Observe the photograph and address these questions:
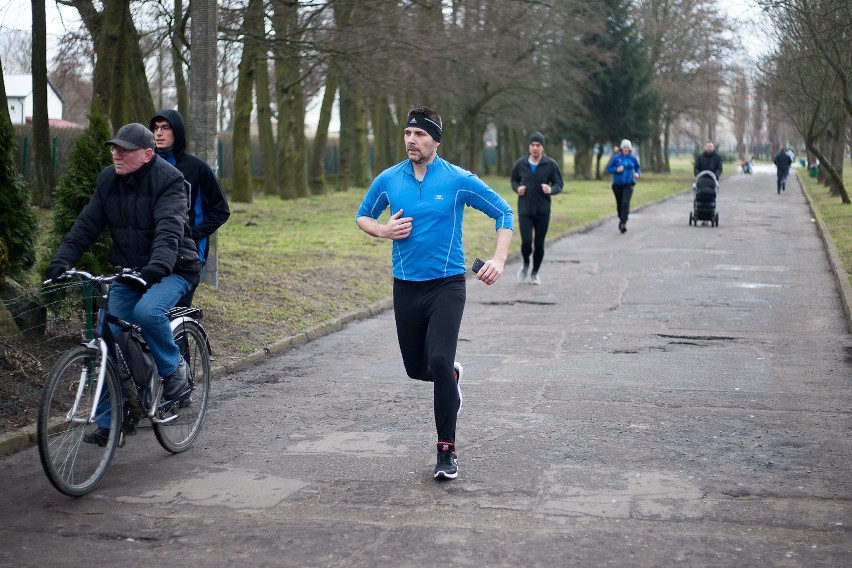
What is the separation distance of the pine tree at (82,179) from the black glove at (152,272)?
158 inches

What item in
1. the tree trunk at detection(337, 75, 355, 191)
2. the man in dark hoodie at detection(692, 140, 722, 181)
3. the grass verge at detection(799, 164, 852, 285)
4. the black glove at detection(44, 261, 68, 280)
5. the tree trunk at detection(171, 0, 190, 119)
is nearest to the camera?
the black glove at detection(44, 261, 68, 280)

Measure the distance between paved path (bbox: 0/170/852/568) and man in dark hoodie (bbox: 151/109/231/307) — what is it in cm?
128

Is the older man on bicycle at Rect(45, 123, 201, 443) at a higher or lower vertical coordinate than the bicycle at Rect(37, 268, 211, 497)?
higher

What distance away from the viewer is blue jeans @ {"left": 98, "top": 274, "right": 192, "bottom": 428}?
673 centimetres

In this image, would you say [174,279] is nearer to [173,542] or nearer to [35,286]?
[173,542]

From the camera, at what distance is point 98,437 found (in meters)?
6.43

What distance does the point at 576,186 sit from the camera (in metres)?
55.8

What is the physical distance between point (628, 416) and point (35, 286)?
5212 mm

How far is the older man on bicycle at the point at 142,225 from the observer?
676 cm

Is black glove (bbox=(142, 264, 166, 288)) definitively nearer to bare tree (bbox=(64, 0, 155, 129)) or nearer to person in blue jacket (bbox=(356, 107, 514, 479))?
person in blue jacket (bbox=(356, 107, 514, 479))

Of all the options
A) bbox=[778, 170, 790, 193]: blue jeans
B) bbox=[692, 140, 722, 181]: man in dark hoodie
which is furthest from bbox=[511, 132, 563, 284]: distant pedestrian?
bbox=[778, 170, 790, 193]: blue jeans

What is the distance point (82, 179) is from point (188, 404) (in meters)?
3.79

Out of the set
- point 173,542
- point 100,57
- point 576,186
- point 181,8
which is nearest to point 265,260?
point 100,57

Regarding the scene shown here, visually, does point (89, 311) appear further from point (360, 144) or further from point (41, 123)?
point (360, 144)
